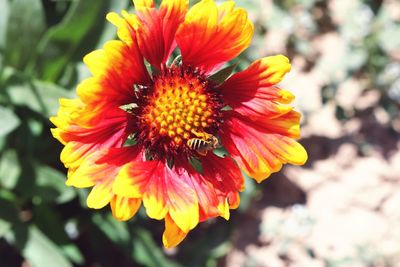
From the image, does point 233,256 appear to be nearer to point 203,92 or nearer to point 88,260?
point 88,260

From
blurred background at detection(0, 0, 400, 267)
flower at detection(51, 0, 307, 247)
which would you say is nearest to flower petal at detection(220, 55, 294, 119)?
flower at detection(51, 0, 307, 247)

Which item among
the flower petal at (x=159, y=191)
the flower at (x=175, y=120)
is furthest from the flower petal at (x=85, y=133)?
the flower petal at (x=159, y=191)

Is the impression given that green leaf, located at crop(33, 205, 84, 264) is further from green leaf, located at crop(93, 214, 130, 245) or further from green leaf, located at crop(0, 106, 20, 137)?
green leaf, located at crop(0, 106, 20, 137)

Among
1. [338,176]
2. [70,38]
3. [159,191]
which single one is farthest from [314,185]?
[159,191]

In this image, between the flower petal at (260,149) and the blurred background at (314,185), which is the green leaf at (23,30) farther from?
the flower petal at (260,149)

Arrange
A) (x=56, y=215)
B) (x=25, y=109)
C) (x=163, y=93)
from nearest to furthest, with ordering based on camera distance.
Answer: (x=163, y=93)
(x=25, y=109)
(x=56, y=215)

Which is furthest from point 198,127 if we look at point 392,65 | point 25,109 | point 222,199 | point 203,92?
point 392,65
